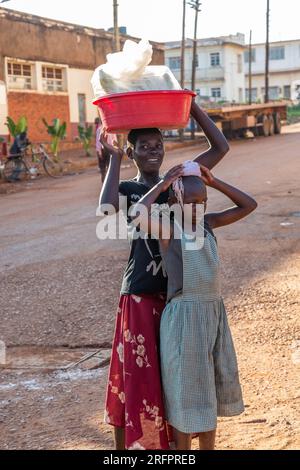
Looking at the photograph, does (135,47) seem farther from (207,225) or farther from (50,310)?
(50,310)

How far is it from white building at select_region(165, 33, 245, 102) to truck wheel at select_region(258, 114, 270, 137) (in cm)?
2658

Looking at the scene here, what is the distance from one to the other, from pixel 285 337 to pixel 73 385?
5.32 feet

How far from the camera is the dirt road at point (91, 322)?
3.79 metres

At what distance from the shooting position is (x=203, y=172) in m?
2.92

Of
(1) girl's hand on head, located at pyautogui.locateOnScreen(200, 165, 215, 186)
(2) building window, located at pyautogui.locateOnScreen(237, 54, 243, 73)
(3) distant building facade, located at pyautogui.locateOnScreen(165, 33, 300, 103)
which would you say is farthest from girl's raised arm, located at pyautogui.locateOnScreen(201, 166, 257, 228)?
(2) building window, located at pyautogui.locateOnScreen(237, 54, 243, 73)

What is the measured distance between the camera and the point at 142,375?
292 cm

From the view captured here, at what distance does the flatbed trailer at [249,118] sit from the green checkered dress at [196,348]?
24563mm

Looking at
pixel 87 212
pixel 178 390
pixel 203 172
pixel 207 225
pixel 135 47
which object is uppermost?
pixel 135 47

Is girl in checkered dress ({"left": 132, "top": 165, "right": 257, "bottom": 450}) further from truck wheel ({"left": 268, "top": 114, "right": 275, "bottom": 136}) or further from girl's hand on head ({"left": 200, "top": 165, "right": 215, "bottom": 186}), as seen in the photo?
truck wheel ({"left": 268, "top": 114, "right": 275, "bottom": 136})

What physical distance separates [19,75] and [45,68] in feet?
6.27

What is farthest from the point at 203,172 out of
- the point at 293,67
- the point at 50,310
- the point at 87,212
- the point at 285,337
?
the point at 293,67

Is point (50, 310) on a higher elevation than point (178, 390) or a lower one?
lower

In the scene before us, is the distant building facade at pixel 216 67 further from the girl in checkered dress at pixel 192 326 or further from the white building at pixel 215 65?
the girl in checkered dress at pixel 192 326

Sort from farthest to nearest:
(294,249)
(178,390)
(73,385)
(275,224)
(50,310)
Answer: (275,224)
(294,249)
(50,310)
(73,385)
(178,390)
